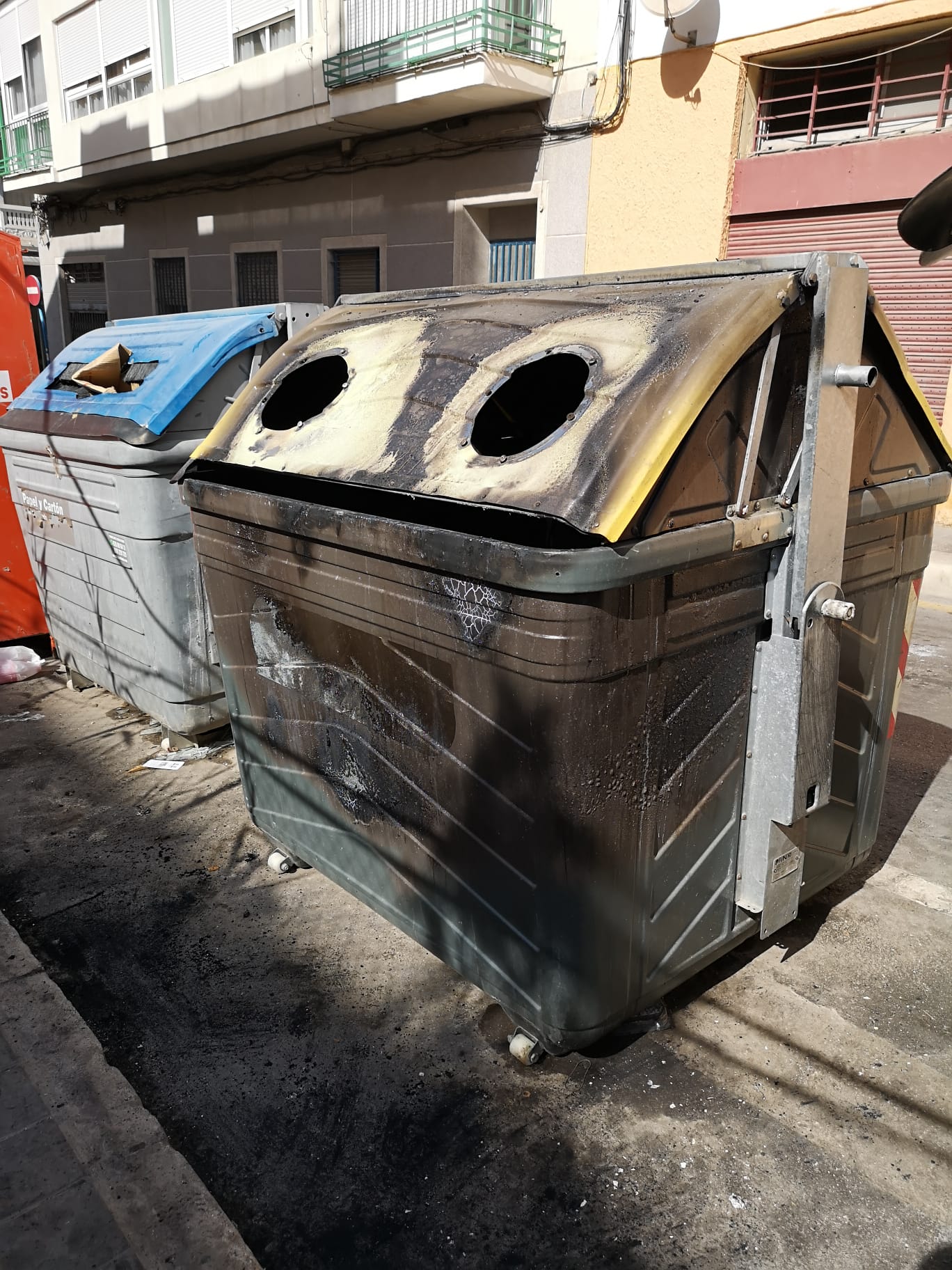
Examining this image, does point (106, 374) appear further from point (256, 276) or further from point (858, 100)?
point (256, 276)

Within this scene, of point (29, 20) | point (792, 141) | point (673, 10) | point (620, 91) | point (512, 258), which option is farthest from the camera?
point (29, 20)

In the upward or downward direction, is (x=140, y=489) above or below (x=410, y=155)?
below

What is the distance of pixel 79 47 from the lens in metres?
14.9

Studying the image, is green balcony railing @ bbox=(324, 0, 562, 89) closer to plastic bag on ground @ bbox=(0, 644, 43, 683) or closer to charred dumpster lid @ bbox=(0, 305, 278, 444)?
charred dumpster lid @ bbox=(0, 305, 278, 444)

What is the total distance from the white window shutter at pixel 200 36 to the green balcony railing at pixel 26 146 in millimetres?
4969

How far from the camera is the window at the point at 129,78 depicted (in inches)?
532

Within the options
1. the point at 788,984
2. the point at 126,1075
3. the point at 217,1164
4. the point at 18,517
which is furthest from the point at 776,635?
the point at 18,517

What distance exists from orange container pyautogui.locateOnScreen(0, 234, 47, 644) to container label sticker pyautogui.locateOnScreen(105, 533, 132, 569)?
1510 millimetres

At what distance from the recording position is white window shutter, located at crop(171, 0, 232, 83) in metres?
11.8

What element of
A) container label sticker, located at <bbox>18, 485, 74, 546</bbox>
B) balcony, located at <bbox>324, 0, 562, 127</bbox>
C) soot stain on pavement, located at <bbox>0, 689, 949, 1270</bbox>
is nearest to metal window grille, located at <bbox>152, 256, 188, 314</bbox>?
balcony, located at <bbox>324, 0, 562, 127</bbox>

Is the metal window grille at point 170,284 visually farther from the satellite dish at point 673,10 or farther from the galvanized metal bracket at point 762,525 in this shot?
the galvanized metal bracket at point 762,525

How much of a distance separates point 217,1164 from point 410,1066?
50cm

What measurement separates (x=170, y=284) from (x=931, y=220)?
1497 centimetres

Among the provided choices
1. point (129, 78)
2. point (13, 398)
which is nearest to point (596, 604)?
point (13, 398)
